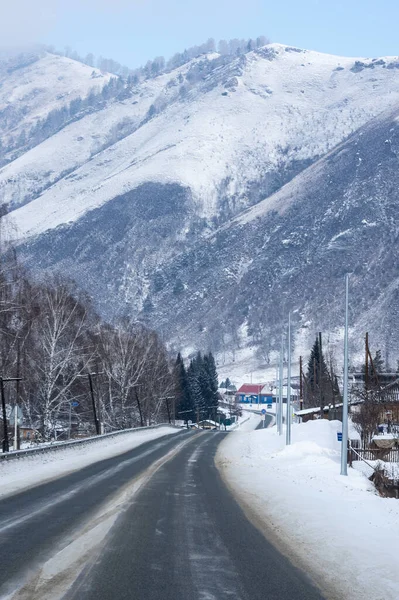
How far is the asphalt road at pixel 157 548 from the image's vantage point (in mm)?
10516

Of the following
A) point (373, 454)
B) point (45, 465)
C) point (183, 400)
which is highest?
point (45, 465)

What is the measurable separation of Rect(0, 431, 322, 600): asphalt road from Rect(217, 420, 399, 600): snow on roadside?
524mm

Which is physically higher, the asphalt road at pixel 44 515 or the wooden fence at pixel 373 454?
the asphalt road at pixel 44 515

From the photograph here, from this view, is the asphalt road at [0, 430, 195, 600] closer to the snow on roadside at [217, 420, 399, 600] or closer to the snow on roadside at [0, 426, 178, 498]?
the snow on roadside at [0, 426, 178, 498]

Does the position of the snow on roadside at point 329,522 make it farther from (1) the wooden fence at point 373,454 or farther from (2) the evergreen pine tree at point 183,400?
(2) the evergreen pine tree at point 183,400

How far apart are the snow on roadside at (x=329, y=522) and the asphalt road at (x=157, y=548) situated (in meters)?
0.52

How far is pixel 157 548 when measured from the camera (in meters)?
13.5

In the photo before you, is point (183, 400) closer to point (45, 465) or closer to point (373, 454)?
point (373, 454)

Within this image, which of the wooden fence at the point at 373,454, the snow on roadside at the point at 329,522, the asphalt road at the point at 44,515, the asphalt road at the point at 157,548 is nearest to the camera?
the asphalt road at the point at 157,548

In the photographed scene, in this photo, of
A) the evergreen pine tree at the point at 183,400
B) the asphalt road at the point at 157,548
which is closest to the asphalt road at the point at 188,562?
the asphalt road at the point at 157,548

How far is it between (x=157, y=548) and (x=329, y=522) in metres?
4.89

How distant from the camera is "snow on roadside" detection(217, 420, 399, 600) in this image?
1166cm

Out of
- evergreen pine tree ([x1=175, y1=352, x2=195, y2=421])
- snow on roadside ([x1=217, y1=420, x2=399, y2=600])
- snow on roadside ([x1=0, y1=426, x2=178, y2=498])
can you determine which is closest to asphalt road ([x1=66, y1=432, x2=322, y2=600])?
snow on roadside ([x1=217, y1=420, x2=399, y2=600])

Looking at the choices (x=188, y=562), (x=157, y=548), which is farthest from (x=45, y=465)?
(x=188, y=562)
